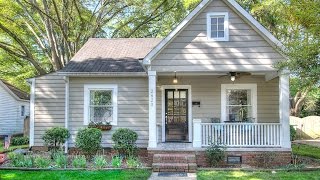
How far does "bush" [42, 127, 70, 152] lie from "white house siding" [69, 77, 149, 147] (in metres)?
1.09

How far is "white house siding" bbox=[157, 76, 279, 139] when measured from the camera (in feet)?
44.2

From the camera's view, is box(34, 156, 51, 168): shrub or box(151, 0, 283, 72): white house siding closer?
box(34, 156, 51, 168): shrub

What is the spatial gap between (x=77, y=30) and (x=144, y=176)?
14796mm

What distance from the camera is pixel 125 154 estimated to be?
11.9 meters

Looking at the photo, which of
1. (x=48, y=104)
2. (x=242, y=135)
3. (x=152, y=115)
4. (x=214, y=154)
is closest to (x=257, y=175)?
(x=214, y=154)

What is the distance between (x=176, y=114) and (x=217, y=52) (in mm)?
3562

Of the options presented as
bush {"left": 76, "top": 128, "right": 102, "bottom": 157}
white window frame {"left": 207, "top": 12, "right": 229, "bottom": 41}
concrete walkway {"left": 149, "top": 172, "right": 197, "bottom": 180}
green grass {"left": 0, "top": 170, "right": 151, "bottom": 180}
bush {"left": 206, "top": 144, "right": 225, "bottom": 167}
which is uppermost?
white window frame {"left": 207, "top": 12, "right": 229, "bottom": 41}

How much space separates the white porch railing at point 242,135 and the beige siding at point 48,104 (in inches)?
221

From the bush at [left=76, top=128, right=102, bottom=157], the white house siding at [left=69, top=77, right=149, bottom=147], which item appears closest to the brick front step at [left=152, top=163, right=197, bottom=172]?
the bush at [left=76, top=128, right=102, bottom=157]

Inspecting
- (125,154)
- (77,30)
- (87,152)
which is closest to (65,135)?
(87,152)

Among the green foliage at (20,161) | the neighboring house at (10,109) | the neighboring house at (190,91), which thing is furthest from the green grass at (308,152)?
the neighboring house at (10,109)

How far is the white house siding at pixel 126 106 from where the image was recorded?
13.2 metres

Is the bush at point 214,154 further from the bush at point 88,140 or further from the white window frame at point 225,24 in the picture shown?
the bush at point 88,140

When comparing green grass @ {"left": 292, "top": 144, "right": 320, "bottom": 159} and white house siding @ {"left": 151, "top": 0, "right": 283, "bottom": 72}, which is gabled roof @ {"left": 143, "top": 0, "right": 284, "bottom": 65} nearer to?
white house siding @ {"left": 151, "top": 0, "right": 283, "bottom": 72}
